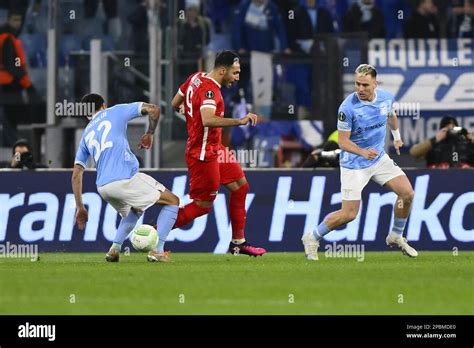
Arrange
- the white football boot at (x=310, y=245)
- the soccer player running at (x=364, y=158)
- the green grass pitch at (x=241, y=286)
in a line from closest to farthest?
1. the green grass pitch at (x=241, y=286)
2. the soccer player running at (x=364, y=158)
3. the white football boot at (x=310, y=245)

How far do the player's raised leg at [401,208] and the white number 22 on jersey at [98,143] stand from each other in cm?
303

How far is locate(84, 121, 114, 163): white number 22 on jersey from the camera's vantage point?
49.4 feet

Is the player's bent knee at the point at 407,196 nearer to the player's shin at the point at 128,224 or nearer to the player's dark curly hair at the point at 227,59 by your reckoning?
the player's dark curly hair at the point at 227,59

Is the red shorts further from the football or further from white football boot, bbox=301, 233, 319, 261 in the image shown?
white football boot, bbox=301, 233, 319, 261

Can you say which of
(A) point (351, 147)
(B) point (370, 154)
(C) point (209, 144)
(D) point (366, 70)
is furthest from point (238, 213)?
(D) point (366, 70)

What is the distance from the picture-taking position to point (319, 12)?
76.1 ft

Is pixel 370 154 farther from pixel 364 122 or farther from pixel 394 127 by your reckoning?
pixel 394 127

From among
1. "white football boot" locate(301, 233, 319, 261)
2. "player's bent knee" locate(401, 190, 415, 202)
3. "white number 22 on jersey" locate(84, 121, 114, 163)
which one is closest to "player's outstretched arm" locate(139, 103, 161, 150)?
"white number 22 on jersey" locate(84, 121, 114, 163)

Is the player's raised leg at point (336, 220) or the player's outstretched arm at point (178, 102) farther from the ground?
the player's outstretched arm at point (178, 102)

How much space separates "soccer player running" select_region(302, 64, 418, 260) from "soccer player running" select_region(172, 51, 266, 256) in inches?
37.3

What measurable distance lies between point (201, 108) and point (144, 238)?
4.77ft

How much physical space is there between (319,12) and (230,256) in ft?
22.7

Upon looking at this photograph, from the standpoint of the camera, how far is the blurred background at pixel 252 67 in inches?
827

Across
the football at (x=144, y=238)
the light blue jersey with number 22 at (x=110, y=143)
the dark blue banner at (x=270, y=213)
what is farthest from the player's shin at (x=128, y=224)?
the dark blue banner at (x=270, y=213)
